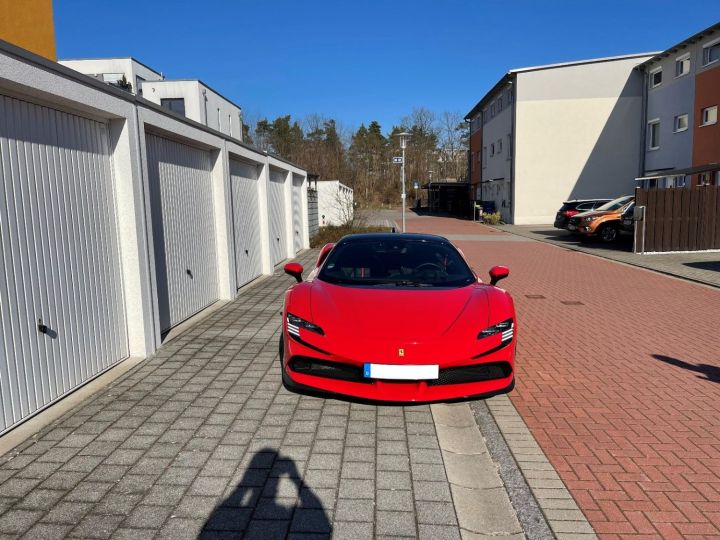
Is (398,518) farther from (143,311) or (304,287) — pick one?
(143,311)

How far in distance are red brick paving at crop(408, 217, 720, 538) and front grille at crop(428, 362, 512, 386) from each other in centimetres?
50

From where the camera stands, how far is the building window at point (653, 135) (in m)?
29.1

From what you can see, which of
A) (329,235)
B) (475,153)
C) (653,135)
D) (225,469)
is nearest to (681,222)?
(329,235)

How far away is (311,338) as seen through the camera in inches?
157

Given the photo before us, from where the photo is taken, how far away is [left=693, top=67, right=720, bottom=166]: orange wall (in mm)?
22297

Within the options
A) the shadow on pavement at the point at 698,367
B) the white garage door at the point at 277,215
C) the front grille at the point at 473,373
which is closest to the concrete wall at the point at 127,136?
the front grille at the point at 473,373

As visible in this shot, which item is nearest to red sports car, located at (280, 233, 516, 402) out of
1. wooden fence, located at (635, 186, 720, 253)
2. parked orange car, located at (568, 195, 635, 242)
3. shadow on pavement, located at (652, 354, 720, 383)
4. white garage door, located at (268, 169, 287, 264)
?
shadow on pavement, located at (652, 354, 720, 383)

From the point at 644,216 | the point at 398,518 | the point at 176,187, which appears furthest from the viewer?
the point at 644,216

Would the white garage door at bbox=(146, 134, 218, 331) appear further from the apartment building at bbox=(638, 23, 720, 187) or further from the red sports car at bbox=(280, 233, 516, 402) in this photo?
the apartment building at bbox=(638, 23, 720, 187)

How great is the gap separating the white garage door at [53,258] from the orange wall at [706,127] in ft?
79.7

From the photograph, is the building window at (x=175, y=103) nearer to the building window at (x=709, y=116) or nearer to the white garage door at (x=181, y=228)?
the white garage door at (x=181, y=228)

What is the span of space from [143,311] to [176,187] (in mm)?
2305

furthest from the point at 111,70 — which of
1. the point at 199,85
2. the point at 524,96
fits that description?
the point at 524,96

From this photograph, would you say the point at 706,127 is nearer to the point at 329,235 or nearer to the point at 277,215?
the point at 329,235
